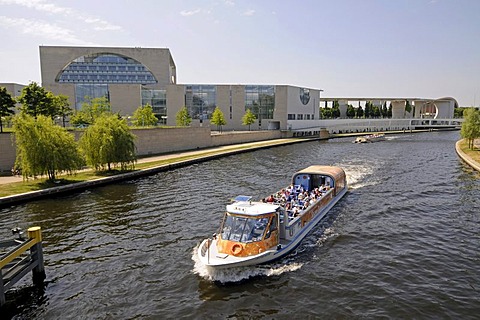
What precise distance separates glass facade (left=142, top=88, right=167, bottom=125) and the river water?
65.1 metres

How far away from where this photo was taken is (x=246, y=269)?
16531 millimetres

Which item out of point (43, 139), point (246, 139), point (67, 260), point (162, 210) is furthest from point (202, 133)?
point (67, 260)

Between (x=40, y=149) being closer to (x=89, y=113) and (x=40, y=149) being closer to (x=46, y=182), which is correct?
(x=46, y=182)

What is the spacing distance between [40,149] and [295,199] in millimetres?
24522

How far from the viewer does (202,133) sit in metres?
69.9

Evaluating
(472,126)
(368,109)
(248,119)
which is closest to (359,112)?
(368,109)

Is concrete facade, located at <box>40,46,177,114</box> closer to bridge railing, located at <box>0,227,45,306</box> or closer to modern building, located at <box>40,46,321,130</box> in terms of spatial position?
modern building, located at <box>40,46,321,130</box>

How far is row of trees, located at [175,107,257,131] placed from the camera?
270 ft

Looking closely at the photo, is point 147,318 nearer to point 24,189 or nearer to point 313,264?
point 313,264

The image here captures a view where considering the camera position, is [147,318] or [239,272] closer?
[147,318]

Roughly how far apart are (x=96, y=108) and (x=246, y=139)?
34.4m

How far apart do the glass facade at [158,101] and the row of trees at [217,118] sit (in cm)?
780

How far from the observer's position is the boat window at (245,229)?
16953 millimetres

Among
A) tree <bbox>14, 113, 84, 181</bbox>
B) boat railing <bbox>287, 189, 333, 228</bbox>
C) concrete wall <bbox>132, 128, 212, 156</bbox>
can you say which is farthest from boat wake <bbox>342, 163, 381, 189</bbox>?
concrete wall <bbox>132, 128, 212, 156</bbox>
